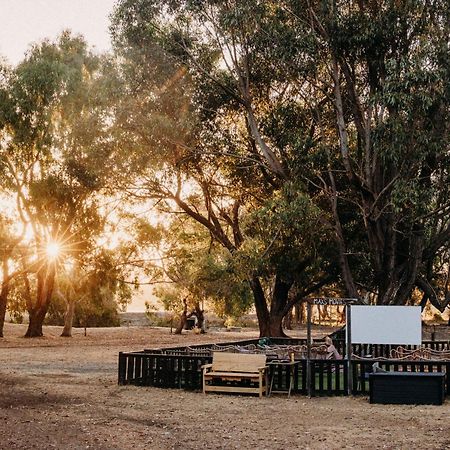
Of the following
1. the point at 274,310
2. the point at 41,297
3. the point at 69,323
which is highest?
the point at 41,297

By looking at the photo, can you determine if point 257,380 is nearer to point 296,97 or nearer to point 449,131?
point 449,131

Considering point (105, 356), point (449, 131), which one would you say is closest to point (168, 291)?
point (105, 356)

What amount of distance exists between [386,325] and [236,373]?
3.29 m

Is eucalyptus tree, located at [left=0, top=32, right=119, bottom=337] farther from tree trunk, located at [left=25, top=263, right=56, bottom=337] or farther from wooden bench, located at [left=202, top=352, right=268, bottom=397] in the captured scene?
wooden bench, located at [left=202, top=352, right=268, bottom=397]

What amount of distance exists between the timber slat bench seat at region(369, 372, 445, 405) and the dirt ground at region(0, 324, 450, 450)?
1.01 ft

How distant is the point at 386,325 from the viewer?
1603 centimetres

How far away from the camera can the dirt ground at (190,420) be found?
10492 millimetres

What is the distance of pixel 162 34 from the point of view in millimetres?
27875

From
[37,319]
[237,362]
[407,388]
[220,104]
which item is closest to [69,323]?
[37,319]

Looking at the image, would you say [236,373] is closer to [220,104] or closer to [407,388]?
[407,388]

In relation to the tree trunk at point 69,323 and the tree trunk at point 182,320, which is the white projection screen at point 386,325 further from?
the tree trunk at point 182,320

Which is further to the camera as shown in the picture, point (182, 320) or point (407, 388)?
point (182, 320)

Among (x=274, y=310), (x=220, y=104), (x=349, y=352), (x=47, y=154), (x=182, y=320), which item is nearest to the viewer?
(x=349, y=352)

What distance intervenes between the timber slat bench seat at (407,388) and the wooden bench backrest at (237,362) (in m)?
2.55
